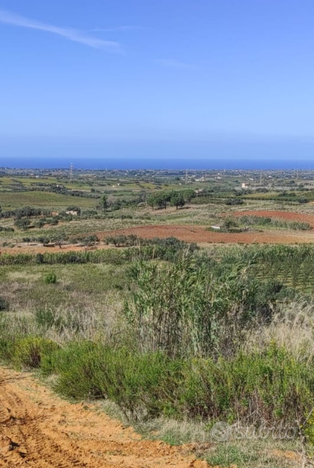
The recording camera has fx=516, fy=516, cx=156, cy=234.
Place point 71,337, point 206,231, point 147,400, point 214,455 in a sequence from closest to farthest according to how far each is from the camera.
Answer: point 214,455 → point 147,400 → point 71,337 → point 206,231

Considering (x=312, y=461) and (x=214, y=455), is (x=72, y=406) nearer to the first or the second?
(x=214, y=455)

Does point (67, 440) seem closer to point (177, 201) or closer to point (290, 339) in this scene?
point (290, 339)

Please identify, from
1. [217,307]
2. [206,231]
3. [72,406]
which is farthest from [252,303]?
[206,231]

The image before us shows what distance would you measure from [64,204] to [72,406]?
304ft

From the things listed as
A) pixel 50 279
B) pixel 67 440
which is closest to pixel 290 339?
pixel 67 440

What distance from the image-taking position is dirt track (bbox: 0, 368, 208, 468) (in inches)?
201

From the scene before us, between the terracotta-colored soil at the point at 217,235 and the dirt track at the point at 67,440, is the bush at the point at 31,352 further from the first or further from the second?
the terracotta-colored soil at the point at 217,235

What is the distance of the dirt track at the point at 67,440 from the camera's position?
201 inches

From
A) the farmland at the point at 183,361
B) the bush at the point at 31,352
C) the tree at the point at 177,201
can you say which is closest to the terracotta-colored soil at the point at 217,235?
the tree at the point at 177,201

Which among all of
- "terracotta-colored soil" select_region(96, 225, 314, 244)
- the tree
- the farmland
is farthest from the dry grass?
the tree

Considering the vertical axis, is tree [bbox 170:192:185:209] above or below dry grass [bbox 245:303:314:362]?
below

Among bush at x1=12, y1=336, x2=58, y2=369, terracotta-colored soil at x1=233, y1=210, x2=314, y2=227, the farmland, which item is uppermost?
the farmland

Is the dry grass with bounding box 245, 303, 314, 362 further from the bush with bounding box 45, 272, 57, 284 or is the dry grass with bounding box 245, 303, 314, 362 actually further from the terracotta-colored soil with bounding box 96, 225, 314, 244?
the terracotta-colored soil with bounding box 96, 225, 314, 244

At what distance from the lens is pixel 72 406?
7.08m
